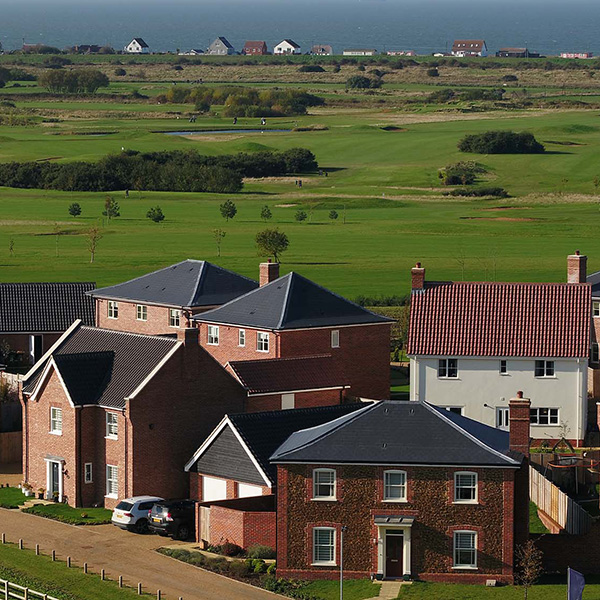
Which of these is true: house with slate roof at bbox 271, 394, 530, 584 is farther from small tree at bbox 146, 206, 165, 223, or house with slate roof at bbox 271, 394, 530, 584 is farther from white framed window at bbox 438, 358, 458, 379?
small tree at bbox 146, 206, 165, 223

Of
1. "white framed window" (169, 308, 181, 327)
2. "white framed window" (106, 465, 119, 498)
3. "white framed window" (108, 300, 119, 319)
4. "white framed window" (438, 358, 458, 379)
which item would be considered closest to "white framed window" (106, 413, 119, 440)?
"white framed window" (106, 465, 119, 498)

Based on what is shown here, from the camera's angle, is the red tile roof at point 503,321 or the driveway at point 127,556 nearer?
the driveway at point 127,556

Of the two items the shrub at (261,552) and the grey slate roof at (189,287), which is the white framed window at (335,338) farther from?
the shrub at (261,552)

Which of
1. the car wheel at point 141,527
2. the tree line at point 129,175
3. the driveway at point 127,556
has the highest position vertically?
the tree line at point 129,175

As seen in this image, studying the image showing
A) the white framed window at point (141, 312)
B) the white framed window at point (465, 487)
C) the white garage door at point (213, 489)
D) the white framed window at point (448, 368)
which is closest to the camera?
the white framed window at point (465, 487)

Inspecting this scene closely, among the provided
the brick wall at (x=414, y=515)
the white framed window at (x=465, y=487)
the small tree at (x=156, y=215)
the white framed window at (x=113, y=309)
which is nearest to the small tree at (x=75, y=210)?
the small tree at (x=156, y=215)
